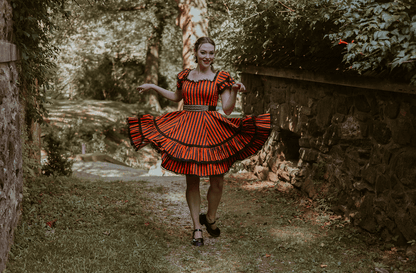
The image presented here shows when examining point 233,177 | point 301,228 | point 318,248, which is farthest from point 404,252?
point 233,177

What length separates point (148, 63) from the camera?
59.3ft

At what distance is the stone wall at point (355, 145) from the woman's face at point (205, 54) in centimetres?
158

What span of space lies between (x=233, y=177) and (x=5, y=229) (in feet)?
16.0

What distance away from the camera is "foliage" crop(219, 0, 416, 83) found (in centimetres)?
328

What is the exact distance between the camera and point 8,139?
325cm

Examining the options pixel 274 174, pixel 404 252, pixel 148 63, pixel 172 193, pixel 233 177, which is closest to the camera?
pixel 404 252

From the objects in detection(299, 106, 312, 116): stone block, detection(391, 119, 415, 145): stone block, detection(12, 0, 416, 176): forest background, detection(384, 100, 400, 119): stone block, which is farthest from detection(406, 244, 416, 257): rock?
detection(299, 106, 312, 116): stone block

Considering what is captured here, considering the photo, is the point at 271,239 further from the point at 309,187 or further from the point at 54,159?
the point at 54,159

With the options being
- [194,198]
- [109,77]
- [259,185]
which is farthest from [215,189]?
[109,77]

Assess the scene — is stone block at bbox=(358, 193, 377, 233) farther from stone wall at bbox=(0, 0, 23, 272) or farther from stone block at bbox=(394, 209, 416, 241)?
stone wall at bbox=(0, 0, 23, 272)

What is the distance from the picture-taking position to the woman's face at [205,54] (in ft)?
12.9

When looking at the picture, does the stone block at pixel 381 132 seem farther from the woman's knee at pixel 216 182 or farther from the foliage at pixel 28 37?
the foliage at pixel 28 37

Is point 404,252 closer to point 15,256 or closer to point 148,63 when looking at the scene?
point 15,256

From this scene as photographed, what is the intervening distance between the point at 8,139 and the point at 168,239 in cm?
185
